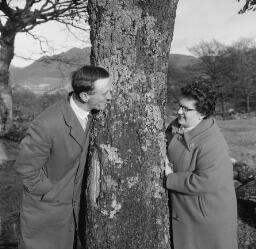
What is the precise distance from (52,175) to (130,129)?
0.67 meters

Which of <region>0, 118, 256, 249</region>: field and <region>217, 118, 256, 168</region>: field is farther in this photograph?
<region>217, 118, 256, 168</region>: field

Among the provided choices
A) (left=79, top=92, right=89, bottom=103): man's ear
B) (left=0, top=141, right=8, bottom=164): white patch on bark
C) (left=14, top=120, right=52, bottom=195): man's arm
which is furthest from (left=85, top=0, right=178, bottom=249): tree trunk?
(left=0, top=141, right=8, bottom=164): white patch on bark

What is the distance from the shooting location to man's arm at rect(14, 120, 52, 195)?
254cm

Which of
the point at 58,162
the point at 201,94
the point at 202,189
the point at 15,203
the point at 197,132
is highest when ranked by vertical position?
the point at 201,94

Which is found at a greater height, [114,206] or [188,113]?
[188,113]

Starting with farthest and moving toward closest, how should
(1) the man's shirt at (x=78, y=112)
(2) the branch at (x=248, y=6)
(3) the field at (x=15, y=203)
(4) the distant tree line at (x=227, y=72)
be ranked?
(4) the distant tree line at (x=227, y=72), (2) the branch at (x=248, y=6), (3) the field at (x=15, y=203), (1) the man's shirt at (x=78, y=112)

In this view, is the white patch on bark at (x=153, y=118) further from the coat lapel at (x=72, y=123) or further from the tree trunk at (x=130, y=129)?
the coat lapel at (x=72, y=123)

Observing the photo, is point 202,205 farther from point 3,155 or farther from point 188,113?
point 3,155

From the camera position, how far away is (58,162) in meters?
2.70

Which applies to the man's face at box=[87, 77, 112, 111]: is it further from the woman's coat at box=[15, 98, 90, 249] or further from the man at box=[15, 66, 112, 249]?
the woman's coat at box=[15, 98, 90, 249]

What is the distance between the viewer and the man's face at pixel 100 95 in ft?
8.32

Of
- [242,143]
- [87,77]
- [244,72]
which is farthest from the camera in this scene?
[244,72]

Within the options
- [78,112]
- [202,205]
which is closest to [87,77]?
[78,112]

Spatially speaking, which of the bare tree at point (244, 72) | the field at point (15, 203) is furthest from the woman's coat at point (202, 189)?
the bare tree at point (244, 72)
